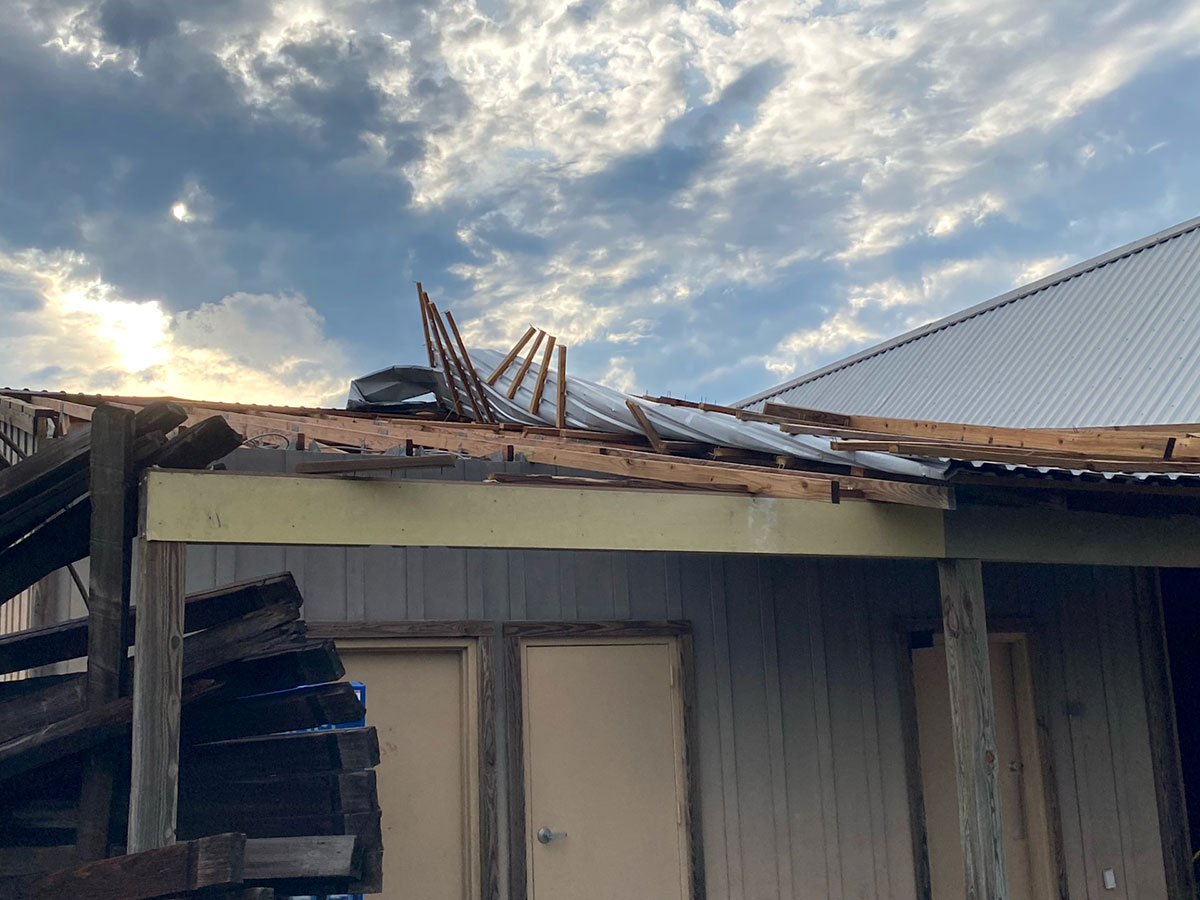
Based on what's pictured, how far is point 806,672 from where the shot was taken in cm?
761

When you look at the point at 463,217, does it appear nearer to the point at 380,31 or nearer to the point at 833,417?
the point at 380,31

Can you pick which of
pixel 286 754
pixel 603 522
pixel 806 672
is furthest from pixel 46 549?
pixel 806 672

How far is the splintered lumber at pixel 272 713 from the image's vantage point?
15.8ft

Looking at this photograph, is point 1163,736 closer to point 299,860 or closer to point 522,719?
point 522,719

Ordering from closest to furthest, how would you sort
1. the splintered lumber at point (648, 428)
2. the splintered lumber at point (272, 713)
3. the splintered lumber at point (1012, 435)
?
the splintered lumber at point (272, 713)
the splintered lumber at point (1012, 435)
the splintered lumber at point (648, 428)

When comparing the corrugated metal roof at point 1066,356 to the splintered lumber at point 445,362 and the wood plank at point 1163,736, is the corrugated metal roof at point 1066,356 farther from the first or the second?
the splintered lumber at point 445,362

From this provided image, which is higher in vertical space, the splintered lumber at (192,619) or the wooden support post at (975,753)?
the splintered lumber at (192,619)

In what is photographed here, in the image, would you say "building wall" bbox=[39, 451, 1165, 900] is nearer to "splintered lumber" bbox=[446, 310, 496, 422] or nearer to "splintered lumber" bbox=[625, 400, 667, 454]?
"splintered lumber" bbox=[625, 400, 667, 454]

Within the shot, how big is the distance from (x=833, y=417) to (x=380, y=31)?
10.9 m

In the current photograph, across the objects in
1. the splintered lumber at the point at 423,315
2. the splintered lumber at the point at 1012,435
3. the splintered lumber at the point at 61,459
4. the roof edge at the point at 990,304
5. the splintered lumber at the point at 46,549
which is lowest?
the splintered lumber at the point at 46,549

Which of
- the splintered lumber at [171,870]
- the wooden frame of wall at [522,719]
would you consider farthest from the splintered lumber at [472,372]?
the splintered lumber at [171,870]

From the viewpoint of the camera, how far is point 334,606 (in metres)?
6.34

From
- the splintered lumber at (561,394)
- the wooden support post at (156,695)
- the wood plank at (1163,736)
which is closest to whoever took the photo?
the wooden support post at (156,695)

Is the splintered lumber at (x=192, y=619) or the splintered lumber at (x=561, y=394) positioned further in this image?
the splintered lumber at (x=561, y=394)
